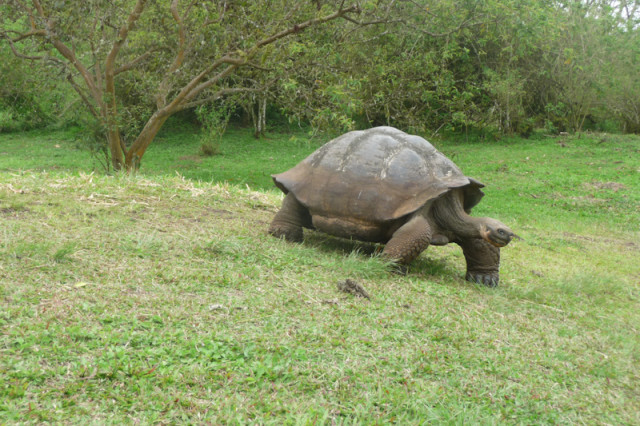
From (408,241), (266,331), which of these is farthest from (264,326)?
(408,241)

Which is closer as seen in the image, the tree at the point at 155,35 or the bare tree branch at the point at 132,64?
the tree at the point at 155,35

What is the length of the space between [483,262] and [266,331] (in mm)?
2572

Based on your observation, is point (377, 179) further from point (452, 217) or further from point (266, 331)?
point (266, 331)

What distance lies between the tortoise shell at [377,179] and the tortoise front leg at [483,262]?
0.52m

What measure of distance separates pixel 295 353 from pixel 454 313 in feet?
4.57

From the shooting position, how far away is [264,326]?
288 centimetres

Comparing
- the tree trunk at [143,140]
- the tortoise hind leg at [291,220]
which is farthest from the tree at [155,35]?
the tortoise hind leg at [291,220]

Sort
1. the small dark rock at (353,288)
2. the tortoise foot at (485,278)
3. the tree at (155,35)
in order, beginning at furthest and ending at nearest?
the tree at (155,35) < the tortoise foot at (485,278) < the small dark rock at (353,288)

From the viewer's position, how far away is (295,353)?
2.62 meters

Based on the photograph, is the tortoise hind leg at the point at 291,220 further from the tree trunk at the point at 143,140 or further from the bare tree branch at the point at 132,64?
the bare tree branch at the point at 132,64

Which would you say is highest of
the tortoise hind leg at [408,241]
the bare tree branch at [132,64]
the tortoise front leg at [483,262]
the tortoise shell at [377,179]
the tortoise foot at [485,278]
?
the bare tree branch at [132,64]

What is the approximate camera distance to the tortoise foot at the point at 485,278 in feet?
15.5

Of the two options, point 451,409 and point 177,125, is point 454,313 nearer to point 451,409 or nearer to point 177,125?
point 451,409

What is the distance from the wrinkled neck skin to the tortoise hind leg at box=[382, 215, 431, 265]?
1.04ft
